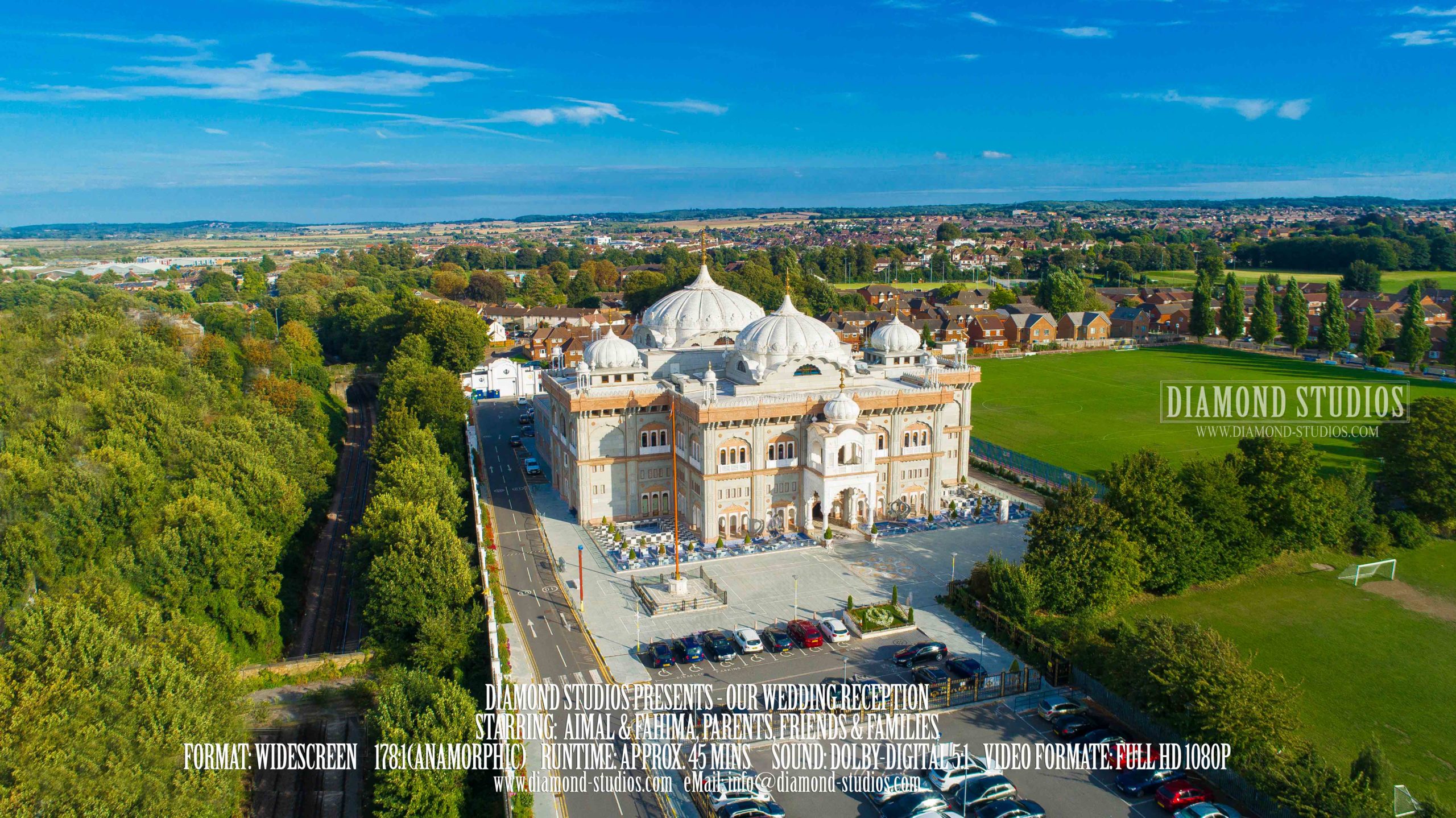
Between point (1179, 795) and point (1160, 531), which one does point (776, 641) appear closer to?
point (1179, 795)

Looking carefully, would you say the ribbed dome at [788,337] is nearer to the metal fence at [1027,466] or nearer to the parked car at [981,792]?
the metal fence at [1027,466]

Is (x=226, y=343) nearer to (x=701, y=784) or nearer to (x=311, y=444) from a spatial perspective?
(x=311, y=444)

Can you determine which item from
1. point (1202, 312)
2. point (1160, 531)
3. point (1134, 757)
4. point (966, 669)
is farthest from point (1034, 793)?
point (1202, 312)

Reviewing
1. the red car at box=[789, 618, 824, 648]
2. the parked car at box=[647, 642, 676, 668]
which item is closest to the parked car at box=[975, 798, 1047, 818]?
the red car at box=[789, 618, 824, 648]

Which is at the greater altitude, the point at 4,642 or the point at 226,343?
the point at 226,343

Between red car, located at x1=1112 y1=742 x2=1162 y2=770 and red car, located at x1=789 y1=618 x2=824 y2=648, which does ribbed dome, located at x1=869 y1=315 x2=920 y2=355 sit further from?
red car, located at x1=1112 y1=742 x2=1162 y2=770

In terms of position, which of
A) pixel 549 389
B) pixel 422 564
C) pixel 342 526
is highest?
pixel 549 389

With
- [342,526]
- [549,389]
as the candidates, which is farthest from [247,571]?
[549,389]
